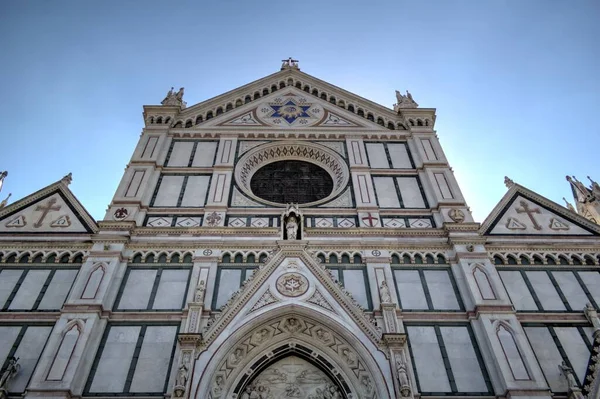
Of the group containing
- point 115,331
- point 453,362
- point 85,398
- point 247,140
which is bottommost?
point 85,398

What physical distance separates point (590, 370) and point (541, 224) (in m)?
4.98

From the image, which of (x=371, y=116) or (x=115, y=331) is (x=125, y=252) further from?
(x=371, y=116)

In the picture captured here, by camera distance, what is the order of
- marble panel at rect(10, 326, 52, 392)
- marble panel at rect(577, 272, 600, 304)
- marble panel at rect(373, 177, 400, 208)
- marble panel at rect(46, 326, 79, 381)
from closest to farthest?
marble panel at rect(46, 326, 79, 381), marble panel at rect(10, 326, 52, 392), marble panel at rect(577, 272, 600, 304), marble panel at rect(373, 177, 400, 208)

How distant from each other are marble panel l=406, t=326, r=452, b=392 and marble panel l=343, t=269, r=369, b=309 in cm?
129

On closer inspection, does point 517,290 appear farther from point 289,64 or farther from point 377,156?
point 289,64

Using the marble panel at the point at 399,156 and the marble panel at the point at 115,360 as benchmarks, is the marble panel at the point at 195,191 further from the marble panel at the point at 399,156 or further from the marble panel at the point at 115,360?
the marble panel at the point at 399,156

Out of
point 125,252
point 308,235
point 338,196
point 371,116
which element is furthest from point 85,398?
point 371,116

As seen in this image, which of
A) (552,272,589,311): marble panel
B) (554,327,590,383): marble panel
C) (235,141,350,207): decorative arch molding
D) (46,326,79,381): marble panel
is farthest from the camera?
(235,141,350,207): decorative arch molding

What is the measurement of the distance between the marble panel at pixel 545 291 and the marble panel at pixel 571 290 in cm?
24

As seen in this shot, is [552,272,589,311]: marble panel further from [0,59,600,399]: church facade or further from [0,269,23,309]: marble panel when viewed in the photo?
[0,269,23,309]: marble panel

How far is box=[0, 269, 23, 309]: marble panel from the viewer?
13.2 meters

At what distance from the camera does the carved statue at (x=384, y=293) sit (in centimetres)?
1300

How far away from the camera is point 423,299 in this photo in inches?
528

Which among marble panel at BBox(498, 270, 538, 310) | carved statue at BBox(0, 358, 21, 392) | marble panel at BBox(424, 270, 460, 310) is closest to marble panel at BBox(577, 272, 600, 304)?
marble panel at BBox(498, 270, 538, 310)
